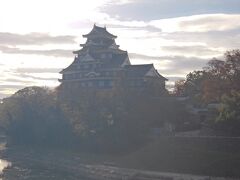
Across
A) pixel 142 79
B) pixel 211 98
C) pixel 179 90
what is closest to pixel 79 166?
pixel 211 98

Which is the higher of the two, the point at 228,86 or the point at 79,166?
the point at 228,86

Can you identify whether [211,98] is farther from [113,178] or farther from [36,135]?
[36,135]

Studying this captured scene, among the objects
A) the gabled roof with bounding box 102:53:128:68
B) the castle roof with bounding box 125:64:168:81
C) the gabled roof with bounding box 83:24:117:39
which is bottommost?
the castle roof with bounding box 125:64:168:81

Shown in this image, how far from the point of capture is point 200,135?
4216cm

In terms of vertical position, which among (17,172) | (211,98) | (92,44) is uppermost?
(92,44)

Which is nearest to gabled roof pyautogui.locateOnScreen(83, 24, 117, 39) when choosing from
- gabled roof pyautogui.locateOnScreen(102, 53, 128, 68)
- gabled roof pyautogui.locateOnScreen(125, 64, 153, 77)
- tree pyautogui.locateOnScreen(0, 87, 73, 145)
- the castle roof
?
gabled roof pyautogui.locateOnScreen(102, 53, 128, 68)

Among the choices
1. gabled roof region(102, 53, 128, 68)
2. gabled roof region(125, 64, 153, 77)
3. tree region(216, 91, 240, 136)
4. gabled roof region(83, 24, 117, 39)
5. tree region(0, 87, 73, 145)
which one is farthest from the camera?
gabled roof region(83, 24, 117, 39)

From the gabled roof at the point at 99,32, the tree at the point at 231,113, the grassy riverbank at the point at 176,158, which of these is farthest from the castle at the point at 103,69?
the tree at the point at 231,113

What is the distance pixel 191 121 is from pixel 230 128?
9.53 meters

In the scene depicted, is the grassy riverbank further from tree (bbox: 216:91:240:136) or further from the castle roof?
the castle roof

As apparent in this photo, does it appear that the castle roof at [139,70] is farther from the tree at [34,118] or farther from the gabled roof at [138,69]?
the tree at [34,118]

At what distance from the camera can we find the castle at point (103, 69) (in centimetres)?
6069

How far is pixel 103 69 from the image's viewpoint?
6281 cm

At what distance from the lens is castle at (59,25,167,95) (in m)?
60.7
